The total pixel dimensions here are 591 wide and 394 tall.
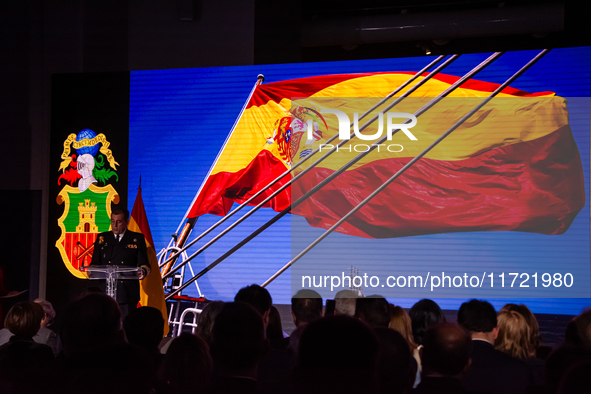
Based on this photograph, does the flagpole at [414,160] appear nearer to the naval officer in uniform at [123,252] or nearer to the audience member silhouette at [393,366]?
the naval officer in uniform at [123,252]

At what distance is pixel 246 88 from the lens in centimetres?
511

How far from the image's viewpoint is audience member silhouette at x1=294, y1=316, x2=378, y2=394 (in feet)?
4.24

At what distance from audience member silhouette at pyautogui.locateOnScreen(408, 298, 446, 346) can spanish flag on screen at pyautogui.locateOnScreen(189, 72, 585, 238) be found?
7.17 ft

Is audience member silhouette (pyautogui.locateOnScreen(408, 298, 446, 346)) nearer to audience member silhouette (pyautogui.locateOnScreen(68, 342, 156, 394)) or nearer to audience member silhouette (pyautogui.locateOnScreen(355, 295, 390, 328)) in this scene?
audience member silhouette (pyautogui.locateOnScreen(355, 295, 390, 328))

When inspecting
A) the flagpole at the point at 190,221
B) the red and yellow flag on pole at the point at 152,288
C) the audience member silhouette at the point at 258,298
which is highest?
the flagpole at the point at 190,221

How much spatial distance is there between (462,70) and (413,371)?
3531mm

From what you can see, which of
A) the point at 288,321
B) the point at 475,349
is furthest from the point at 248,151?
the point at 475,349

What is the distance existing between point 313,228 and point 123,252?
68.5 inches

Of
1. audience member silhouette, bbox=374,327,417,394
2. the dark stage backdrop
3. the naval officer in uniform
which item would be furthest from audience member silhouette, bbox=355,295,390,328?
the dark stage backdrop

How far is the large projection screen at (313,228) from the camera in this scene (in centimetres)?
454

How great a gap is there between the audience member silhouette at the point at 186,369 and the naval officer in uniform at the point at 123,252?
254 centimetres

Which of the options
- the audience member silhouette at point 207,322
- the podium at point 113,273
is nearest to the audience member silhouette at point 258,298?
the audience member silhouette at point 207,322

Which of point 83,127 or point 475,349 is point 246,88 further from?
point 475,349

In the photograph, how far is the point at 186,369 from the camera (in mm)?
1588
